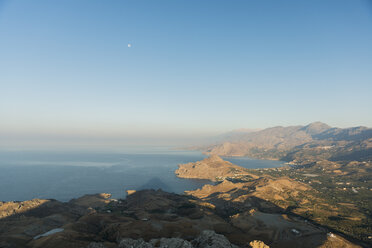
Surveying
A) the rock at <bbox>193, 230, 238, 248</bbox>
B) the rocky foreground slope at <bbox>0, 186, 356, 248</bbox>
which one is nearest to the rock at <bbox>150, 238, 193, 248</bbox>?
the rocky foreground slope at <bbox>0, 186, 356, 248</bbox>

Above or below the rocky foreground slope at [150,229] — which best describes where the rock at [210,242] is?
above

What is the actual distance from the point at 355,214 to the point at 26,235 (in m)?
199

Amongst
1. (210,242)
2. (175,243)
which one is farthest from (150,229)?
(210,242)

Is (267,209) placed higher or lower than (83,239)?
lower

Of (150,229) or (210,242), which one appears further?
(150,229)

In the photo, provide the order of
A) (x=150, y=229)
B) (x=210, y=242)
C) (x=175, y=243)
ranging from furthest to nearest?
(x=150, y=229), (x=210, y=242), (x=175, y=243)

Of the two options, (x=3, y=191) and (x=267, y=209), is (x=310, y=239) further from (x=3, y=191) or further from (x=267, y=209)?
(x=3, y=191)

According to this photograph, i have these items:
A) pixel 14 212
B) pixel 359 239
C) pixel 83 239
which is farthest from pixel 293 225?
pixel 14 212

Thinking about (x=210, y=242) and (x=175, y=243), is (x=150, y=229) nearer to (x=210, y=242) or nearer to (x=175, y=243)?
(x=175, y=243)

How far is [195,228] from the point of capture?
87812 mm

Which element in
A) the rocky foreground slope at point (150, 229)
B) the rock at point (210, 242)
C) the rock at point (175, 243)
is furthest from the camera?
the rocky foreground slope at point (150, 229)

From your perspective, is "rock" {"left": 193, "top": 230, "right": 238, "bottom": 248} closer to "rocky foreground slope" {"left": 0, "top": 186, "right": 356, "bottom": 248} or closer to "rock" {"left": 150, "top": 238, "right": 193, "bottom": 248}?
"rocky foreground slope" {"left": 0, "top": 186, "right": 356, "bottom": 248}

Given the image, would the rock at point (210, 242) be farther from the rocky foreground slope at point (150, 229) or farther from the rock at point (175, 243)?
the rock at point (175, 243)

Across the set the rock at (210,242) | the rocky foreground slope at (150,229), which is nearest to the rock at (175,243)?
the rocky foreground slope at (150,229)
